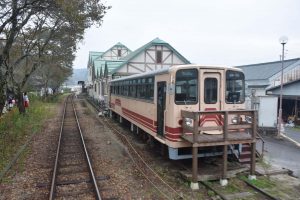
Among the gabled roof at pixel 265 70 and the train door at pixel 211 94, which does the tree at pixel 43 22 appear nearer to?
the train door at pixel 211 94

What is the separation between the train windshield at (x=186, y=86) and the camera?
9.09 m

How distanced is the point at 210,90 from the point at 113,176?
12.5ft

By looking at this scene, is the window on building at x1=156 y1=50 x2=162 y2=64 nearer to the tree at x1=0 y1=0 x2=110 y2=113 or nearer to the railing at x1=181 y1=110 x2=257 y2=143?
the tree at x1=0 y1=0 x2=110 y2=113

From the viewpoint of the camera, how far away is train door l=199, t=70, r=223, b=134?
9258 millimetres

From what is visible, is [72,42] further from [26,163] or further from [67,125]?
[26,163]

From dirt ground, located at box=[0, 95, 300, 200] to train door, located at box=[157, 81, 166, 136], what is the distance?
50.2 inches

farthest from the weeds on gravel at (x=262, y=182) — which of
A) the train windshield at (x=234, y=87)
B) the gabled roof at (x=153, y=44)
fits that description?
the gabled roof at (x=153, y=44)

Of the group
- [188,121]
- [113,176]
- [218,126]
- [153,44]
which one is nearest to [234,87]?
[218,126]

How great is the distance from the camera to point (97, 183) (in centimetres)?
847

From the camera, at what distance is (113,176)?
30.1ft

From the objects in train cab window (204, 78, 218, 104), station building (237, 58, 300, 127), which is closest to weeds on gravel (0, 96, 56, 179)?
train cab window (204, 78, 218, 104)

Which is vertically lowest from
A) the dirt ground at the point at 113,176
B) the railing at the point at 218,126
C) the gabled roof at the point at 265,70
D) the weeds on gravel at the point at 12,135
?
the dirt ground at the point at 113,176

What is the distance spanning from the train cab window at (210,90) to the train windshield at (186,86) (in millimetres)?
332

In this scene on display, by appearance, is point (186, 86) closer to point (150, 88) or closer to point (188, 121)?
point (188, 121)
